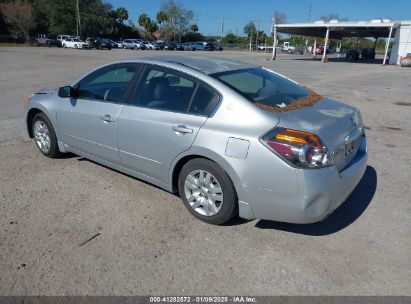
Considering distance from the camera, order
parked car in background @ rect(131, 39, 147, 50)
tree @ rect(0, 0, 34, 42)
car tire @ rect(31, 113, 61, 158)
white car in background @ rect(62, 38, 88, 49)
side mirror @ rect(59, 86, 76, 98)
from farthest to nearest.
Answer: parked car in background @ rect(131, 39, 147, 50)
tree @ rect(0, 0, 34, 42)
white car in background @ rect(62, 38, 88, 49)
car tire @ rect(31, 113, 61, 158)
side mirror @ rect(59, 86, 76, 98)

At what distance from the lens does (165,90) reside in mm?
3736

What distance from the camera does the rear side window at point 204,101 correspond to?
3.30 meters

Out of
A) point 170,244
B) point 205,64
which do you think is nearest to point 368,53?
point 205,64

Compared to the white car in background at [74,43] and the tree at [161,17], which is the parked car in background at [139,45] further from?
the tree at [161,17]

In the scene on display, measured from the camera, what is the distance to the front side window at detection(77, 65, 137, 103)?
406cm

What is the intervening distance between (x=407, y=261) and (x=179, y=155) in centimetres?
219

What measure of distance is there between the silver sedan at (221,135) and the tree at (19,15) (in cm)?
6595

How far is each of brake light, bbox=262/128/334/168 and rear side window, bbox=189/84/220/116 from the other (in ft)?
2.11

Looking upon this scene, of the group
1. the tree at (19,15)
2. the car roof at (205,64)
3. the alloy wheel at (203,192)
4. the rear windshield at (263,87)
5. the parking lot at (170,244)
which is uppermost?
the tree at (19,15)

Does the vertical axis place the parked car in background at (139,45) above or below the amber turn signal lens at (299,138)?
above

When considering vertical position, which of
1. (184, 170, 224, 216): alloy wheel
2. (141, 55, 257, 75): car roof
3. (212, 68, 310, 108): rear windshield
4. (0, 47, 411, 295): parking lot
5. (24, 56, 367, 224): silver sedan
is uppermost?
(141, 55, 257, 75): car roof

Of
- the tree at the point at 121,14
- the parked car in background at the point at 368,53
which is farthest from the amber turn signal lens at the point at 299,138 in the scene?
the tree at the point at 121,14

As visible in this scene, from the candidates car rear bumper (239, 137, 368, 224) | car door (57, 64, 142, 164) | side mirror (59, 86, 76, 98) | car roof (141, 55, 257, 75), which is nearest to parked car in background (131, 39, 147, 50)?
side mirror (59, 86, 76, 98)

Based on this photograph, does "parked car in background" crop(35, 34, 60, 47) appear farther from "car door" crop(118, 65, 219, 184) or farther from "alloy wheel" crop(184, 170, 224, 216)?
"alloy wheel" crop(184, 170, 224, 216)
